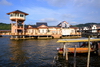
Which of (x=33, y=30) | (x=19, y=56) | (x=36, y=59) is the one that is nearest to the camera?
(x=36, y=59)

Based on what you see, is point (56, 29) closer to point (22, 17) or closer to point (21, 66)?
point (22, 17)

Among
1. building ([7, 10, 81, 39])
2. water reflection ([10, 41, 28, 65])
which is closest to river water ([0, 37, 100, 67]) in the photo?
water reflection ([10, 41, 28, 65])

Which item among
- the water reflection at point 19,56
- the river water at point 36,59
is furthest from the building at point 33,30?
the river water at point 36,59

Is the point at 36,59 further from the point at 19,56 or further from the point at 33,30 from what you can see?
the point at 33,30

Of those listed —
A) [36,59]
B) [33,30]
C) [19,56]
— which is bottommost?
[36,59]

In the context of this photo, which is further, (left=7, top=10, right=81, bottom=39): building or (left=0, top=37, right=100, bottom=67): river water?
(left=7, top=10, right=81, bottom=39): building

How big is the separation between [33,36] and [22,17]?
39.6ft

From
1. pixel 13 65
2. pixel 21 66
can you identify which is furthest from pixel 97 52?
pixel 13 65

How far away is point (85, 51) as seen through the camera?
59.7ft

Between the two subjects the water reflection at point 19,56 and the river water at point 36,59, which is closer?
the river water at point 36,59

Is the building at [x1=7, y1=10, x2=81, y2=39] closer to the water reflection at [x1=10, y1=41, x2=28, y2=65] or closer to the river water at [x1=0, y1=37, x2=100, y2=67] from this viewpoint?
the water reflection at [x1=10, y1=41, x2=28, y2=65]

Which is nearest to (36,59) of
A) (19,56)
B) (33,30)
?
(19,56)

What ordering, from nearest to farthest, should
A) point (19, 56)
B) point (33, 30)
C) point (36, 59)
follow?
point (36, 59) → point (19, 56) → point (33, 30)

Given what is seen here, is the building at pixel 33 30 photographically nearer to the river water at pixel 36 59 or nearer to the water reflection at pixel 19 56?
the water reflection at pixel 19 56
